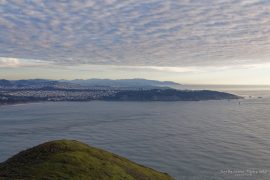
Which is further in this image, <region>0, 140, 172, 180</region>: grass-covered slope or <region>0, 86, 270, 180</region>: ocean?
<region>0, 86, 270, 180</region>: ocean

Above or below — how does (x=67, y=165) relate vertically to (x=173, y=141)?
above

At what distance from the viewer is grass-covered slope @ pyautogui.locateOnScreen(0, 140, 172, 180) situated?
4053cm

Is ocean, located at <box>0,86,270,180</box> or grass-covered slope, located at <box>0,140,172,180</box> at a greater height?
grass-covered slope, located at <box>0,140,172,180</box>

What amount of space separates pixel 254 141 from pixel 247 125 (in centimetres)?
4039

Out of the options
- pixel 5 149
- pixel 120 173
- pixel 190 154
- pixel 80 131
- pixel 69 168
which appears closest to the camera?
pixel 69 168

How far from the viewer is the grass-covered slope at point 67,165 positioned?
40.5 m

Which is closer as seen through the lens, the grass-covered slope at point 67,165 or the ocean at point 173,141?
the grass-covered slope at point 67,165

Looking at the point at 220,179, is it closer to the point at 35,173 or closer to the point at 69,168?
the point at 69,168

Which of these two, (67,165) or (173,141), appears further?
(173,141)

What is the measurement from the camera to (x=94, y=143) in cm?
11088

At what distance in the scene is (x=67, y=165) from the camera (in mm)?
43969

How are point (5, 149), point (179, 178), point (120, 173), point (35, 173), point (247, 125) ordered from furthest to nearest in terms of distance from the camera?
point (247, 125) → point (5, 149) → point (179, 178) → point (120, 173) → point (35, 173)

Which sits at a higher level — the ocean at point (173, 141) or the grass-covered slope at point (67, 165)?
the grass-covered slope at point (67, 165)

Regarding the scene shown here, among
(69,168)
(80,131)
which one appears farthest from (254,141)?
(69,168)
